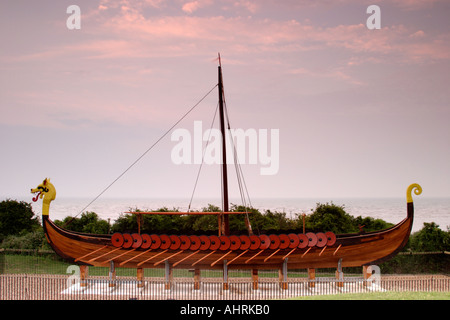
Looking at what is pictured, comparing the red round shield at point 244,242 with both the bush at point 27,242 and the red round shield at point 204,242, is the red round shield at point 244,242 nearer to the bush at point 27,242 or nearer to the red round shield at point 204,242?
the red round shield at point 204,242

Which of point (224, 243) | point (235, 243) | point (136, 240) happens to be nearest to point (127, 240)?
point (136, 240)

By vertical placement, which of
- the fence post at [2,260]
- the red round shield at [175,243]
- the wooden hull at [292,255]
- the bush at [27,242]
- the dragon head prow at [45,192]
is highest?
the dragon head prow at [45,192]

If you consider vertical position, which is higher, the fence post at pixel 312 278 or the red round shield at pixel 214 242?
the red round shield at pixel 214 242

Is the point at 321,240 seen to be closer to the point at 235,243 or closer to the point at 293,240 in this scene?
the point at 293,240

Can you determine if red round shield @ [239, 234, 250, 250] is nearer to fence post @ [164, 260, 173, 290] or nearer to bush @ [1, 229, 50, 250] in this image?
fence post @ [164, 260, 173, 290]

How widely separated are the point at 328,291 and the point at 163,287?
569 centimetres

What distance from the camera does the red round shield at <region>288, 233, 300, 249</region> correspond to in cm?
1723

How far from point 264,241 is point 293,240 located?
97cm

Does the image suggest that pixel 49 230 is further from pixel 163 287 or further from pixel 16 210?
pixel 16 210

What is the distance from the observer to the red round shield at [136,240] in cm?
1770

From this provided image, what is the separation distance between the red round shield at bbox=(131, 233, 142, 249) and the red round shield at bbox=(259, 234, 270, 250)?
13.6 ft

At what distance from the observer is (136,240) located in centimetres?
1777

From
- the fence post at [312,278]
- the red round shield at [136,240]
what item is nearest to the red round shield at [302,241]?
the fence post at [312,278]

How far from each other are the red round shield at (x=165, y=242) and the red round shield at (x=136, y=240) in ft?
2.41
